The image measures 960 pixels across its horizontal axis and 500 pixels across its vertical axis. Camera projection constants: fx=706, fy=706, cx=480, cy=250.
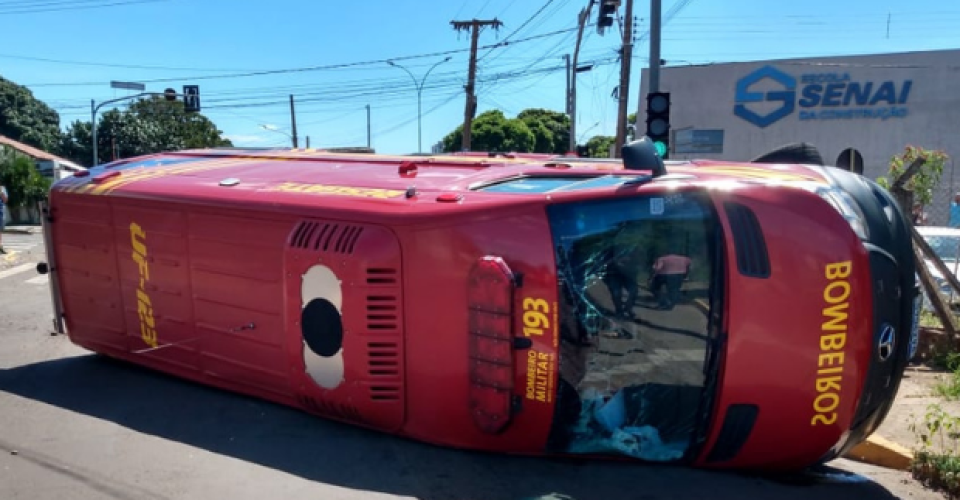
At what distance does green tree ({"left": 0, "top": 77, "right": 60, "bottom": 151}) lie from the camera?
5859cm

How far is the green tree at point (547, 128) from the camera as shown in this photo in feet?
200

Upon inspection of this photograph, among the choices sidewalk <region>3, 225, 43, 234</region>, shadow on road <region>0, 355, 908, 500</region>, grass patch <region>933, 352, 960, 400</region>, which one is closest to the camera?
shadow on road <region>0, 355, 908, 500</region>

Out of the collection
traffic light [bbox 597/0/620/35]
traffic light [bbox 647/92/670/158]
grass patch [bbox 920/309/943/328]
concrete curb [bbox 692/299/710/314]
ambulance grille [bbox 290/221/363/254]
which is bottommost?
grass patch [bbox 920/309/943/328]

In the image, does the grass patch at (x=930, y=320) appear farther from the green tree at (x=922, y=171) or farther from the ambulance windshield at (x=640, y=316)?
the ambulance windshield at (x=640, y=316)

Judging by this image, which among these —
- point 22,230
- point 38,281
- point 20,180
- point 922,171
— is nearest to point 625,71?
point 922,171

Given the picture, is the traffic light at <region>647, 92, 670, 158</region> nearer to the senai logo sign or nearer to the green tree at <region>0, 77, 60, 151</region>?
the senai logo sign

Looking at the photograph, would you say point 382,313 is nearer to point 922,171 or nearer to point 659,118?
point 922,171

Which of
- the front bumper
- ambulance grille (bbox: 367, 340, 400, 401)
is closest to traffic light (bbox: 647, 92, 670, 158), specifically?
the front bumper

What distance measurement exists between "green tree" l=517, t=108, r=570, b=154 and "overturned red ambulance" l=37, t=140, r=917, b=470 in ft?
182

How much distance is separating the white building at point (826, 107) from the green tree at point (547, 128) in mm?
28288

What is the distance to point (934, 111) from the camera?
28312mm

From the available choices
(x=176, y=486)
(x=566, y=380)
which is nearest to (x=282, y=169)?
(x=176, y=486)

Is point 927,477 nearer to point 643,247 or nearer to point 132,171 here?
point 643,247

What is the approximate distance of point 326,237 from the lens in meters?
4.68
